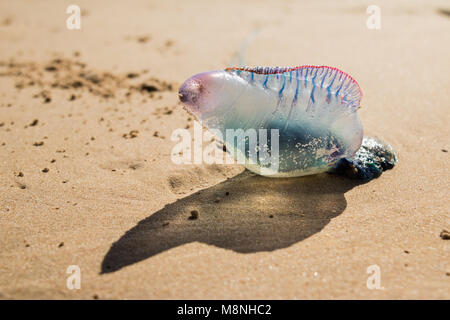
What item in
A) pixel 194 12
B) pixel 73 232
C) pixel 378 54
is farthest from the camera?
pixel 194 12

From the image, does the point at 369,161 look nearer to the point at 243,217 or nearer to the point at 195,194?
the point at 243,217

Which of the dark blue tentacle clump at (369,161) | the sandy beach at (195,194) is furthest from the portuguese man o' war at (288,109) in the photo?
the sandy beach at (195,194)

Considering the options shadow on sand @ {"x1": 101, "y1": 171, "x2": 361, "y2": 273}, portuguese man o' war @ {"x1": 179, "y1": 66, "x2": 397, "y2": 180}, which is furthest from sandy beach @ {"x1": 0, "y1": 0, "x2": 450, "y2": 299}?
portuguese man o' war @ {"x1": 179, "y1": 66, "x2": 397, "y2": 180}

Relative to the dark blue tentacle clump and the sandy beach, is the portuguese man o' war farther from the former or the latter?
the sandy beach

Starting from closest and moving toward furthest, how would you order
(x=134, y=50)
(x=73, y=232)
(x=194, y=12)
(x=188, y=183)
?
1. (x=73, y=232)
2. (x=188, y=183)
3. (x=134, y=50)
4. (x=194, y=12)

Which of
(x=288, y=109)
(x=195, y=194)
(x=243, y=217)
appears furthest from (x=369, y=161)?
(x=195, y=194)
